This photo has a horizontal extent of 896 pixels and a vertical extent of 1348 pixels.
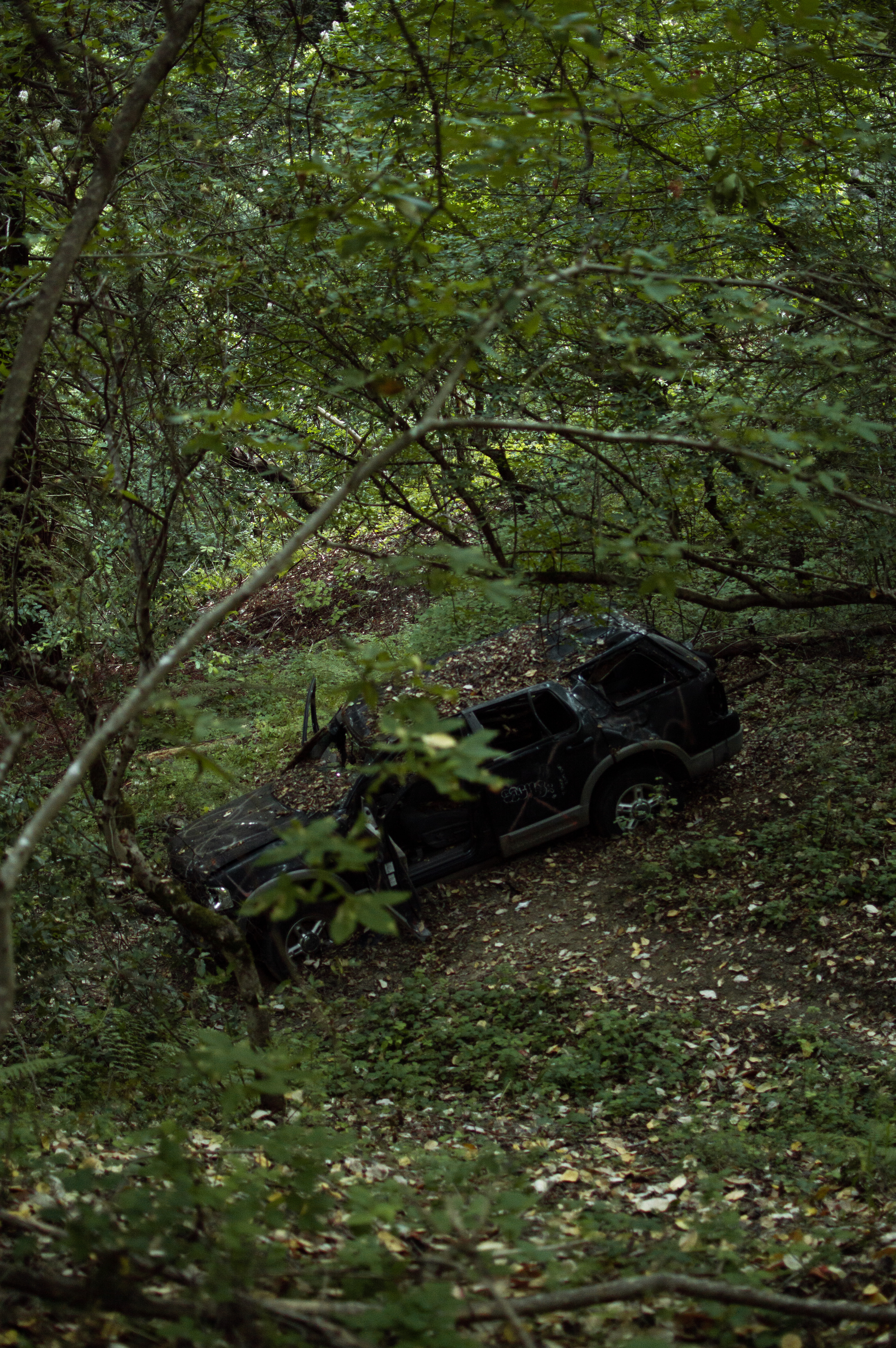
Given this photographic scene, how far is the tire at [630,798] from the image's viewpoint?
8.21m

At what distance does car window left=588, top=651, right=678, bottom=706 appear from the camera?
328 inches

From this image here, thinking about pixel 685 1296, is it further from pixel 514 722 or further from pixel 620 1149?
pixel 514 722

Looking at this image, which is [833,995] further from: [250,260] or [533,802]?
[250,260]

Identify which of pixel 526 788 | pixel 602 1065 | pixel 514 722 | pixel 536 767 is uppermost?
pixel 514 722

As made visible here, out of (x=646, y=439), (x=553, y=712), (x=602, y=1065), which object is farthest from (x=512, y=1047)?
(x=646, y=439)

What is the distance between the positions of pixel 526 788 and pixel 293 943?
220cm

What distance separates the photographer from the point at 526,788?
7.88 metres

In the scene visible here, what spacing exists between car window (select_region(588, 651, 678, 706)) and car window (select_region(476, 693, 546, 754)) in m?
0.67

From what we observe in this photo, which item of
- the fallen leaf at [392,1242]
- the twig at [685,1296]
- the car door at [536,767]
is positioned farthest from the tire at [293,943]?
the twig at [685,1296]

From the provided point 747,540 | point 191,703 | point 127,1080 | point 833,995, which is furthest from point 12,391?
point 747,540

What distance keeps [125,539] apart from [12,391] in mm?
4023

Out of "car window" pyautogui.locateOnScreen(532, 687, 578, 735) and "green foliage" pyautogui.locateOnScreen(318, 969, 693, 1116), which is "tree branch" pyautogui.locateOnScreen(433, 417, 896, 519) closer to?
"green foliage" pyautogui.locateOnScreen(318, 969, 693, 1116)

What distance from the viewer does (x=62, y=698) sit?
6.28m

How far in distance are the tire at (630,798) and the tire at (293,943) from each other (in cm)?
254
